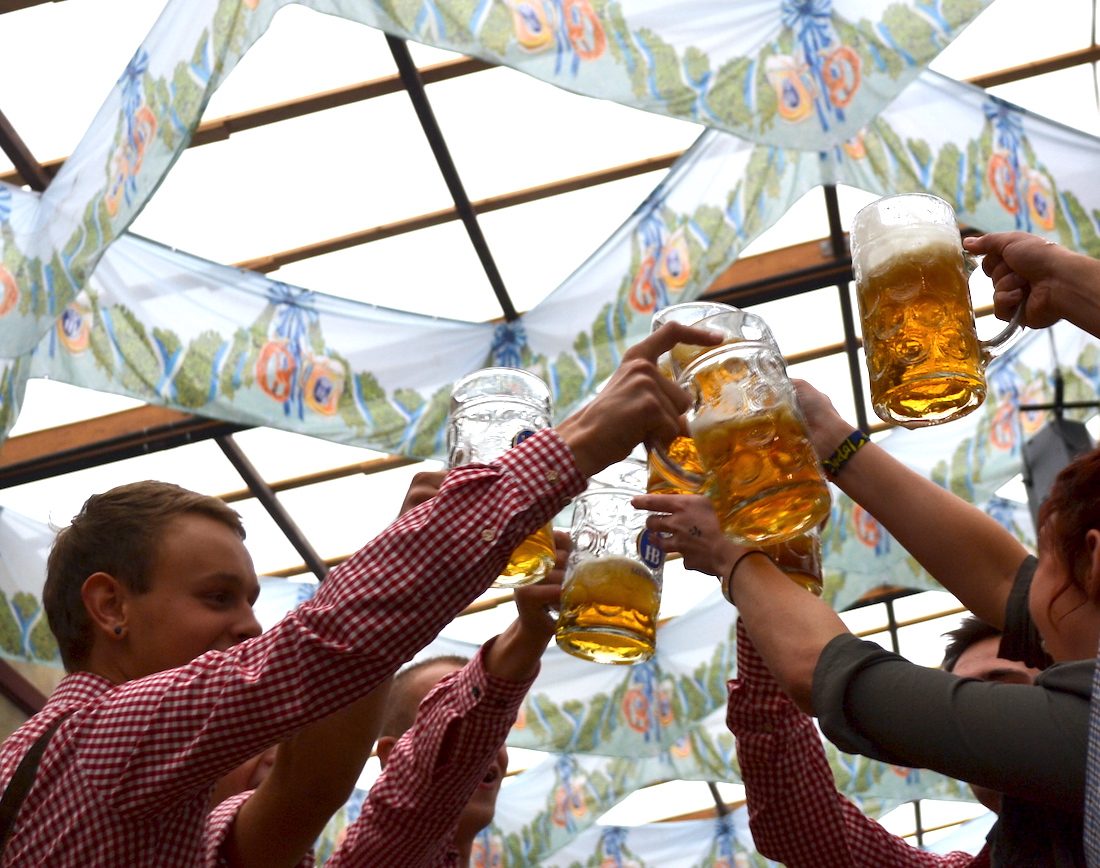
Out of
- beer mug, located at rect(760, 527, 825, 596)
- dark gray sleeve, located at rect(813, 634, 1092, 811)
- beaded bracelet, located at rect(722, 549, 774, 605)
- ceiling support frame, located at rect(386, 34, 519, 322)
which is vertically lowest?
dark gray sleeve, located at rect(813, 634, 1092, 811)

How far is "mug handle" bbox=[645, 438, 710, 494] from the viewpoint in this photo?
1.39 metres

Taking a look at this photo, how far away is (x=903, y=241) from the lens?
142 centimetres

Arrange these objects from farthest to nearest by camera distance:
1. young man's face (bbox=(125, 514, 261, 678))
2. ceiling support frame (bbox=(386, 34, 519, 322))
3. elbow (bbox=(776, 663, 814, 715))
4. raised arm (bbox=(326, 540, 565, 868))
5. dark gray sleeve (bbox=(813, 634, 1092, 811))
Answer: ceiling support frame (bbox=(386, 34, 519, 322)) → raised arm (bbox=(326, 540, 565, 868)) → young man's face (bbox=(125, 514, 261, 678)) → elbow (bbox=(776, 663, 814, 715)) → dark gray sleeve (bbox=(813, 634, 1092, 811))

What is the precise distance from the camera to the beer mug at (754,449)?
1315mm

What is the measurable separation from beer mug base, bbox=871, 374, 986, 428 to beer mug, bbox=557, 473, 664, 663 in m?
0.30

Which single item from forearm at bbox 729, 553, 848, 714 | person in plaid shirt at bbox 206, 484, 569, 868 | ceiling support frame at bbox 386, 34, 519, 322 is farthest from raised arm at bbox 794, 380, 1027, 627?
ceiling support frame at bbox 386, 34, 519, 322

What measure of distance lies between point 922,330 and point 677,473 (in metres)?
0.30

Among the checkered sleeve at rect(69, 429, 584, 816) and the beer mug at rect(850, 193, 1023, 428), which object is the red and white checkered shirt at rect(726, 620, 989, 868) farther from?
the checkered sleeve at rect(69, 429, 584, 816)

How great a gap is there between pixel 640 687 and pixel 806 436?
5373 millimetres

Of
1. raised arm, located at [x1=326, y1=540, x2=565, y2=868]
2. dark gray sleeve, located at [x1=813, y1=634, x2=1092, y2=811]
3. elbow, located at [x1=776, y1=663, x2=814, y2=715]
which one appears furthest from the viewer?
raised arm, located at [x1=326, y1=540, x2=565, y2=868]

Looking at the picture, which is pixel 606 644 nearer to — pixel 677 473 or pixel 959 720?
pixel 677 473

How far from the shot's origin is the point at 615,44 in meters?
3.69

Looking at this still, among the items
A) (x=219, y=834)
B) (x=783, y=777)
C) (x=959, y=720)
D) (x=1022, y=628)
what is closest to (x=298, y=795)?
(x=219, y=834)

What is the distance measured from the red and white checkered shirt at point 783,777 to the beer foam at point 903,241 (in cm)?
49
